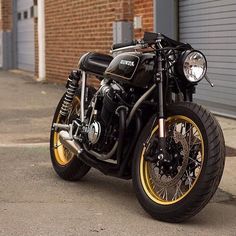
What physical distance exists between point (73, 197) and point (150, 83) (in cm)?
136

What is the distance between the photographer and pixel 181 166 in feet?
15.3

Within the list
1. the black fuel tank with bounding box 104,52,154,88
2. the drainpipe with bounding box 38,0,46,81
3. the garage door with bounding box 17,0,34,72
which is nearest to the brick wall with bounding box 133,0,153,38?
the black fuel tank with bounding box 104,52,154,88

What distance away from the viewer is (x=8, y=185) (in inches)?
233

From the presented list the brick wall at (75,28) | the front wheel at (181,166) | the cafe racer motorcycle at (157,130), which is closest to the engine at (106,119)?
the cafe racer motorcycle at (157,130)

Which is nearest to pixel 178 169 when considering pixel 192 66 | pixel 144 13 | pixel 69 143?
pixel 192 66

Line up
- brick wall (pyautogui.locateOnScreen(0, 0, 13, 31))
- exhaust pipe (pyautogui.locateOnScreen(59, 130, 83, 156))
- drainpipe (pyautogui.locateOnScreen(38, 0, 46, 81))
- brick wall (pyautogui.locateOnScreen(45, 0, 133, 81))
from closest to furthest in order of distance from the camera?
exhaust pipe (pyautogui.locateOnScreen(59, 130, 83, 156)) < brick wall (pyautogui.locateOnScreen(45, 0, 133, 81)) < drainpipe (pyautogui.locateOnScreen(38, 0, 46, 81)) < brick wall (pyautogui.locateOnScreen(0, 0, 13, 31))

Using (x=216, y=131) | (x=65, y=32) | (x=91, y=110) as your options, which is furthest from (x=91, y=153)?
(x=65, y=32)

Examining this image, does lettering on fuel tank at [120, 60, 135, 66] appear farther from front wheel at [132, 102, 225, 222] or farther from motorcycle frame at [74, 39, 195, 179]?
front wheel at [132, 102, 225, 222]

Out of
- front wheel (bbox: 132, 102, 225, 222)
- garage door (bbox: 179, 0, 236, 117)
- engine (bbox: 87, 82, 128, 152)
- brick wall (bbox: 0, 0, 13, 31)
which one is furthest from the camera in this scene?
brick wall (bbox: 0, 0, 13, 31)

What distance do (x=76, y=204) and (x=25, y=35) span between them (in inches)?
691

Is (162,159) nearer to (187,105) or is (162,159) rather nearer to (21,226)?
(187,105)

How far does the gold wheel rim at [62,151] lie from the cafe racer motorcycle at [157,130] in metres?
0.51

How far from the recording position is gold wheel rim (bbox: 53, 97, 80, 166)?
6.18 metres

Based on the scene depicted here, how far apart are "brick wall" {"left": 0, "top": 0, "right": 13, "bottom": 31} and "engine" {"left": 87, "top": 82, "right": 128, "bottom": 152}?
19021 millimetres
